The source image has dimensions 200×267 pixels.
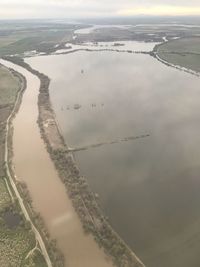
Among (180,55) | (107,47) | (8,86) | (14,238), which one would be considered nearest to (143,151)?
(14,238)

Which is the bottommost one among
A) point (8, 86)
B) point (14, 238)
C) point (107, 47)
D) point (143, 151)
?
point (107, 47)

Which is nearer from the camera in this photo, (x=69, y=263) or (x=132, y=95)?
(x=69, y=263)

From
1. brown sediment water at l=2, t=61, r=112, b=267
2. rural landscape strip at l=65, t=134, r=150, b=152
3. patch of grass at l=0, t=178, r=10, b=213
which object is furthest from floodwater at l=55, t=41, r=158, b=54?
patch of grass at l=0, t=178, r=10, b=213

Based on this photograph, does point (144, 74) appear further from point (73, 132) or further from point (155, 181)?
point (155, 181)

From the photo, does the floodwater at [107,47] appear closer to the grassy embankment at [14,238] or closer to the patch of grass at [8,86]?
the patch of grass at [8,86]

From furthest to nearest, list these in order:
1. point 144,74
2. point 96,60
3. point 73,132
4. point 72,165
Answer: point 96,60
point 144,74
point 73,132
point 72,165

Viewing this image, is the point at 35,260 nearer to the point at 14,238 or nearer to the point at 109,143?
the point at 14,238

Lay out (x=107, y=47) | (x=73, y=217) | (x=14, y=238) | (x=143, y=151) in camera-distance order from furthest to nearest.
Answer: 1. (x=107, y=47)
2. (x=143, y=151)
3. (x=73, y=217)
4. (x=14, y=238)

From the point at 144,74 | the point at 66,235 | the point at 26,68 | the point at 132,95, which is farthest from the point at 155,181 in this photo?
the point at 26,68
